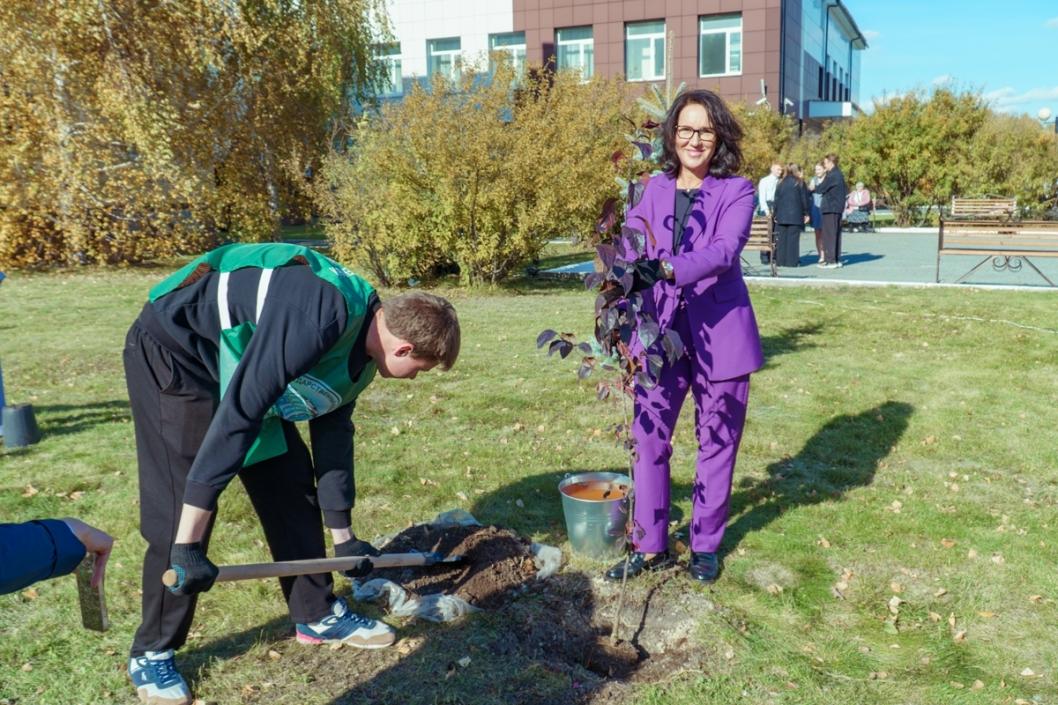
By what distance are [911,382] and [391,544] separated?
5.20m

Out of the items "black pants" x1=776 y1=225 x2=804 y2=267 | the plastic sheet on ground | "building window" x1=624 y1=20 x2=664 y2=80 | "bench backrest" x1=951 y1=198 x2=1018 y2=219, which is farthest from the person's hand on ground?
"building window" x1=624 y1=20 x2=664 y2=80

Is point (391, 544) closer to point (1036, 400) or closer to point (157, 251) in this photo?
point (1036, 400)

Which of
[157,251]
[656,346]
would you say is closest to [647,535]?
[656,346]

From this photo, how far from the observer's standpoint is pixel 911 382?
24.4ft

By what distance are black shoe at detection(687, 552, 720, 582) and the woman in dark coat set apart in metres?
12.1

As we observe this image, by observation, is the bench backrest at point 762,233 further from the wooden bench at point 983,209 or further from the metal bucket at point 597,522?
the wooden bench at point 983,209

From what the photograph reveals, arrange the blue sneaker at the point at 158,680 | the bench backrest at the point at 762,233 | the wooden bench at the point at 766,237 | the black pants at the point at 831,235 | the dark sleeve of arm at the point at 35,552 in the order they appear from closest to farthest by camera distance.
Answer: the dark sleeve of arm at the point at 35,552 < the blue sneaker at the point at 158,680 < the wooden bench at the point at 766,237 < the bench backrest at the point at 762,233 < the black pants at the point at 831,235

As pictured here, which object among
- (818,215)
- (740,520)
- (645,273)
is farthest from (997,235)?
(645,273)

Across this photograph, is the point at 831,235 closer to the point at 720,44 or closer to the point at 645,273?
the point at 645,273

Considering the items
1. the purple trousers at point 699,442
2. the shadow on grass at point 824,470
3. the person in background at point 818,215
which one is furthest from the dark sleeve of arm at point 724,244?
the person in background at point 818,215

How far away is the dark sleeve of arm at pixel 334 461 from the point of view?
314 cm

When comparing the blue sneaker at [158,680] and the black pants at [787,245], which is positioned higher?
the black pants at [787,245]

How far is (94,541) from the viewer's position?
2.10 m

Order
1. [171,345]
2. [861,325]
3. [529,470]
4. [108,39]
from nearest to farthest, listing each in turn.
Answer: [171,345] → [529,470] → [861,325] → [108,39]
